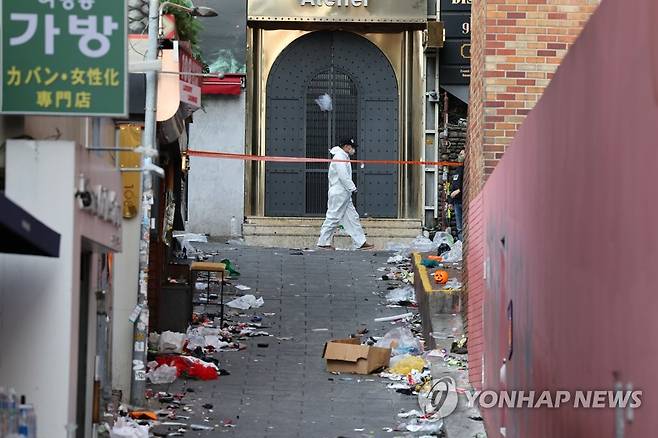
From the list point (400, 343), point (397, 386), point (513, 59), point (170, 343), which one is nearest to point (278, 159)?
point (400, 343)

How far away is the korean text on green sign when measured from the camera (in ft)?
27.3

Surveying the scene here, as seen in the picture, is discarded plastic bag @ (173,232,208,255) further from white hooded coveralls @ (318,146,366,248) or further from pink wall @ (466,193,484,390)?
pink wall @ (466,193,484,390)

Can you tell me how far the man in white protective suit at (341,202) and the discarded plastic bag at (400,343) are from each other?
→ 22.8 feet

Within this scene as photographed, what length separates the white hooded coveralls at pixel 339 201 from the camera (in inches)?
968

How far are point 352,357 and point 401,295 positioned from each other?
4155mm

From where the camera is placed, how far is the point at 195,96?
16.4 meters

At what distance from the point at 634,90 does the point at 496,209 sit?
732cm

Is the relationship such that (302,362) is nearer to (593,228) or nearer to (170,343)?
(170,343)

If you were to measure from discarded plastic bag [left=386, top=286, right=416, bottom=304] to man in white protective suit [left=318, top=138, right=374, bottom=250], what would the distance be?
4.03 meters

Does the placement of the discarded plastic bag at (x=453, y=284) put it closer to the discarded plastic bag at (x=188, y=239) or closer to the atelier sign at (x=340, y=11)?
the discarded plastic bag at (x=188, y=239)

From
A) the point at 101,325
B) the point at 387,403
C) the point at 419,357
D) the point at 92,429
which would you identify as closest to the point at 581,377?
the point at 92,429

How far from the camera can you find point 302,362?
17.1 m

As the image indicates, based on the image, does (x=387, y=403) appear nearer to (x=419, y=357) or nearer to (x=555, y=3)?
(x=419, y=357)

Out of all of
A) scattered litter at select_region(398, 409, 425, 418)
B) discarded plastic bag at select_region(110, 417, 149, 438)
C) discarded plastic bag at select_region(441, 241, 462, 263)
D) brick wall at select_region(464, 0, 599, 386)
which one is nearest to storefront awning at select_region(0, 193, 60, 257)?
discarded plastic bag at select_region(110, 417, 149, 438)
